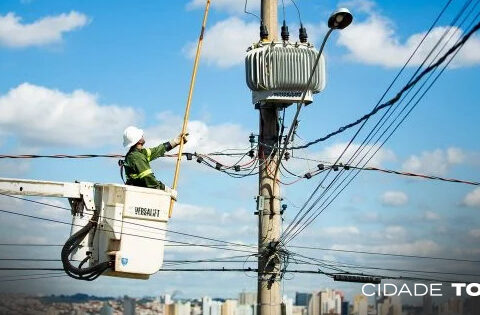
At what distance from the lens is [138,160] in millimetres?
12523

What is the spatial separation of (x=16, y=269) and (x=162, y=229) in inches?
120

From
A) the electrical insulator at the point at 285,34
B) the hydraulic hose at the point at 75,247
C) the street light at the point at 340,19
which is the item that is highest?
the electrical insulator at the point at 285,34

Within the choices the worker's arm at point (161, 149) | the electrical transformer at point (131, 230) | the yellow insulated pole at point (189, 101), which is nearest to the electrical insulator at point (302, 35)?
the yellow insulated pole at point (189, 101)

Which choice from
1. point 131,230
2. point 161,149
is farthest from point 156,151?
point 131,230

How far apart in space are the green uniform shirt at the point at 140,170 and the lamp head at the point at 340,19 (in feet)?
11.5

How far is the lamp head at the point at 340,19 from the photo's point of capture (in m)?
11.0

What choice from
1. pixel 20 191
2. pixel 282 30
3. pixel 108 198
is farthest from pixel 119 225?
pixel 282 30

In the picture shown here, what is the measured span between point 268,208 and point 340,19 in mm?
6141

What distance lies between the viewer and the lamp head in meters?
11.0

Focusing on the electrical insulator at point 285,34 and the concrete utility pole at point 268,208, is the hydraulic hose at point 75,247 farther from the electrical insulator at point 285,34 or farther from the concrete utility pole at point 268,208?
the electrical insulator at point 285,34

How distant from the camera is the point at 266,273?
16203 mm

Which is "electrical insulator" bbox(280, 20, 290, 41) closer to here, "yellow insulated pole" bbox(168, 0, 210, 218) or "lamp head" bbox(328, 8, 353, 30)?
"yellow insulated pole" bbox(168, 0, 210, 218)

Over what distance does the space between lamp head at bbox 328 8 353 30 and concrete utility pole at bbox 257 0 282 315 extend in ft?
18.4

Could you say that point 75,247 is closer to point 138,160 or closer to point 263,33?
point 138,160
